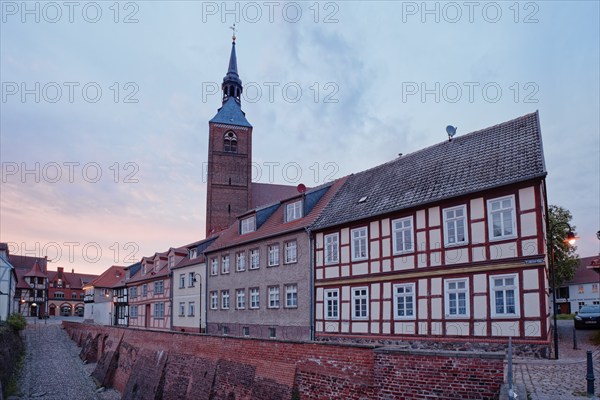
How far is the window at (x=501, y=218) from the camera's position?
17.5 m

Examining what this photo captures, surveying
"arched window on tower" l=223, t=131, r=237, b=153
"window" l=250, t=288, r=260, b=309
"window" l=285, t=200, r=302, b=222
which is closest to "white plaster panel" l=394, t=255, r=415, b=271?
"window" l=285, t=200, r=302, b=222

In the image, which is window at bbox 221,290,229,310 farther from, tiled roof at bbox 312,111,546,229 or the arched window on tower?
the arched window on tower

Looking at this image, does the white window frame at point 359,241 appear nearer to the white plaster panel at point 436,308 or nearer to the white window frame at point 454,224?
the white plaster panel at point 436,308

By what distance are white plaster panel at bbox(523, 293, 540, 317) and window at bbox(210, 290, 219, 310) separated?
21037mm

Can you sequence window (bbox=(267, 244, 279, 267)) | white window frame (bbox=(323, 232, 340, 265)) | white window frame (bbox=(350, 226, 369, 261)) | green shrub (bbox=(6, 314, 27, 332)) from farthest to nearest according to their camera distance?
green shrub (bbox=(6, 314, 27, 332)) < window (bbox=(267, 244, 279, 267)) < white window frame (bbox=(323, 232, 340, 265)) < white window frame (bbox=(350, 226, 369, 261))

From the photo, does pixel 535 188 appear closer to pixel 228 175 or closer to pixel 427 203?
pixel 427 203

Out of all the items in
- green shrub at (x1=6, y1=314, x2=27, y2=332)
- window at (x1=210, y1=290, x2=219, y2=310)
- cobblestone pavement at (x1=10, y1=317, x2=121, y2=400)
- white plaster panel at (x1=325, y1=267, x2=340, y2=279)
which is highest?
white plaster panel at (x1=325, y1=267, x2=340, y2=279)

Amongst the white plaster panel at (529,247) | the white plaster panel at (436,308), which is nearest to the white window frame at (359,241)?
the white plaster panel at (436,308)

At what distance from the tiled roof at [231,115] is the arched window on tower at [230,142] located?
1.35 m

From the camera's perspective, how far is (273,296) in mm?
27938

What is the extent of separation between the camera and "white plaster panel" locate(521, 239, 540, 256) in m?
16.8

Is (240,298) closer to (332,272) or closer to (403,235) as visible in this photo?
(332,272)

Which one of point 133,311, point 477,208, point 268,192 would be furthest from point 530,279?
point 268,192

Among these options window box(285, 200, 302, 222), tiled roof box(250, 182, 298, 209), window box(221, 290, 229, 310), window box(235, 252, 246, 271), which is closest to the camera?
window box(285, 200, 302, 222)
